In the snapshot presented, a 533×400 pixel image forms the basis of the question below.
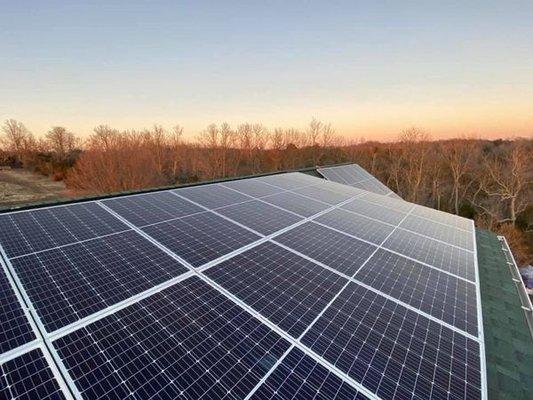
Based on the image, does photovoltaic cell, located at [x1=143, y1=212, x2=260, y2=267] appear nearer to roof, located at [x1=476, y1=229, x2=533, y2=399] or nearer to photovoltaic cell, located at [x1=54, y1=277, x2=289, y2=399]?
photovoltaic cell, located at [x1=54, y1=277, x2=289, y2=399]

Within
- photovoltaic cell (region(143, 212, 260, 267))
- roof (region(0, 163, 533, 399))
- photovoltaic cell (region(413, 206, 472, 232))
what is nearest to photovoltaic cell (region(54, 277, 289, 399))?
roof (region(0, 163, 533, 399))

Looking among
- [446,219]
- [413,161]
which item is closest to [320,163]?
[413,161]

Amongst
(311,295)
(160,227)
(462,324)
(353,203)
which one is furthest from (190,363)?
(353,203)

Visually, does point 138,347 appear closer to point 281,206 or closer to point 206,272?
point 206,272

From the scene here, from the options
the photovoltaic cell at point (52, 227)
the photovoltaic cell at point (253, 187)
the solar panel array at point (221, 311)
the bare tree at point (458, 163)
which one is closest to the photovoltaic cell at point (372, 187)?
the photovoltaic cell at point (253, 187)

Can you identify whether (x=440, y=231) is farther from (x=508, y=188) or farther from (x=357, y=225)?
(x=508, y=188)
